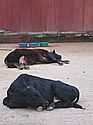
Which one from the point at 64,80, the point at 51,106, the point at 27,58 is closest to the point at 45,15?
the point at 27,58

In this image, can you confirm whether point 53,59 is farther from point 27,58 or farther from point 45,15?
point 45,15

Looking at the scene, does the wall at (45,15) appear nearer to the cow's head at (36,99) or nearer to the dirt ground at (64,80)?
the dirt ground at (64,80)

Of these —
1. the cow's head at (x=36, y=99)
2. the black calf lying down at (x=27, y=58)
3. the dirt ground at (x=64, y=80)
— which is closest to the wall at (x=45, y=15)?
the dirt ground at (x=64, y=80)

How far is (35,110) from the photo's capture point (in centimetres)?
582

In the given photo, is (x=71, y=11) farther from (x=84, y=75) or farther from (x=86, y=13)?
(x=84, y=75)

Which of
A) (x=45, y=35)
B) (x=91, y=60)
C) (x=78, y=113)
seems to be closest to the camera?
(x=78, y=113)

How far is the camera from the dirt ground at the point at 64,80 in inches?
215

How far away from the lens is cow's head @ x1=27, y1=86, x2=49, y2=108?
5.66 m

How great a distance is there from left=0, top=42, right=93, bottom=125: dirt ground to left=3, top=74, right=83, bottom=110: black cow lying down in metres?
0.10

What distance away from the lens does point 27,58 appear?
9195mm

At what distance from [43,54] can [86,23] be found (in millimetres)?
4596

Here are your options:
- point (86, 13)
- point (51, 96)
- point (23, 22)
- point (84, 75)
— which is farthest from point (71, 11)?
point (51, 96)

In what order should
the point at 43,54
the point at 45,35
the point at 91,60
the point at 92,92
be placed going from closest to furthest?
the point at 92,92, the point at 43,54, the point at 91,60, the point at 45,35

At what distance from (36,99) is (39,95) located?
2.7 inches
